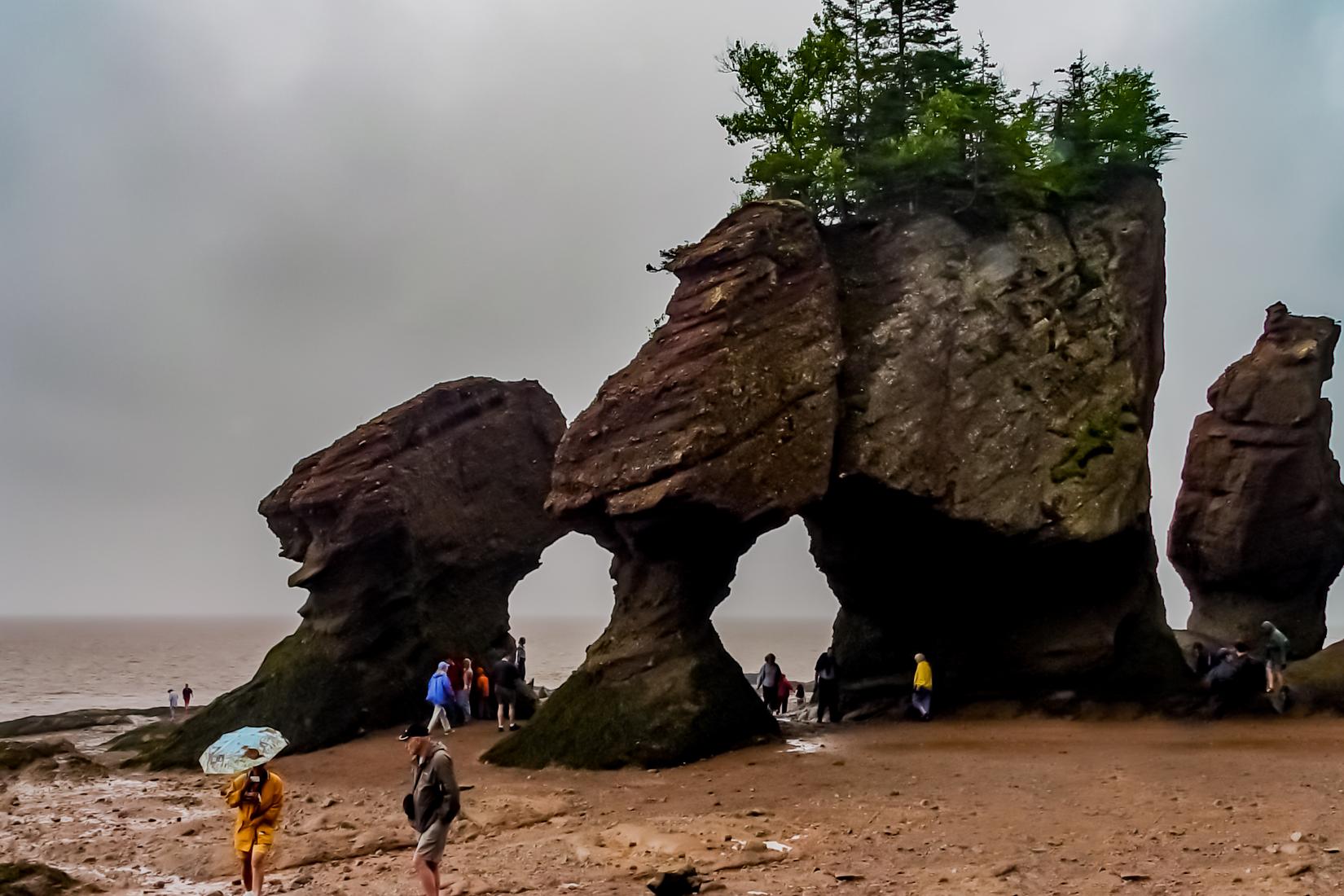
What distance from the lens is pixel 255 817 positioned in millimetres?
12383

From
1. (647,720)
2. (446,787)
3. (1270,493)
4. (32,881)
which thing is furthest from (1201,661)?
(32,881)

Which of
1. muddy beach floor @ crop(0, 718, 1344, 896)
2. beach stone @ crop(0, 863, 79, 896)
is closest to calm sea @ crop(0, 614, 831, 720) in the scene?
muddy beach floor @ crop(0, 718, 1344, 896)

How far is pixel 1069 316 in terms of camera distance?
25531mm

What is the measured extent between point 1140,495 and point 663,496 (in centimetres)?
1085

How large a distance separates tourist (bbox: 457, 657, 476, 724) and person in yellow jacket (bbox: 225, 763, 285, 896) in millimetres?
15672

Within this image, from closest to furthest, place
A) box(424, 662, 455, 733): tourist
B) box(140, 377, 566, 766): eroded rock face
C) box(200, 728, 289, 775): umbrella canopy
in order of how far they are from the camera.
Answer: box(200, 728, 289, 775): umbrella canopy → box(424, 662, 455, 733): tourist → box(140, 377, 566, 766): eroded rock face

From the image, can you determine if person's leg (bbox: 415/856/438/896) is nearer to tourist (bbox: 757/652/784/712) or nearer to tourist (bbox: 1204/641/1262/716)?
tourist (bbox: 757/652/784/712)

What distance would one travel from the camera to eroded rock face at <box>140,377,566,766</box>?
27.5 m

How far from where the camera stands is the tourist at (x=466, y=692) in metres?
28.1

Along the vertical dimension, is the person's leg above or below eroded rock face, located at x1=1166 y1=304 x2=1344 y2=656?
below

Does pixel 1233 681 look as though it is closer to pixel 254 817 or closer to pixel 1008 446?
pixel 1008 446

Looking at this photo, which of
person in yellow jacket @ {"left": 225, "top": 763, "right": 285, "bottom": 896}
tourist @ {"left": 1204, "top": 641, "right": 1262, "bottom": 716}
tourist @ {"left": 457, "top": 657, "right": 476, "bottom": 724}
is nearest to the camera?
person in yellow jacket @ {"left": 225, "top": 763, "right": 285, "bottom": 896}

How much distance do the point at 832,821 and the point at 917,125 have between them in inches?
759

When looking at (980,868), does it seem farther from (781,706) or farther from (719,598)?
(781,706)
